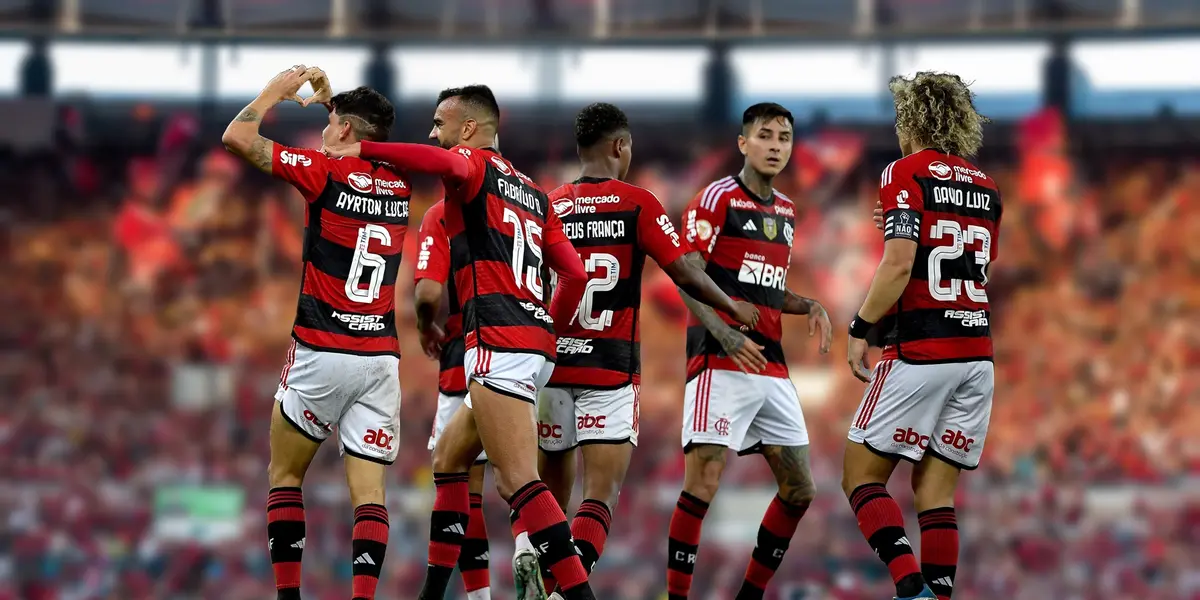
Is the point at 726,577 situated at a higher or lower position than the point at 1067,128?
lower

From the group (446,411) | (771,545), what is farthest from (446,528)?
(771,545)

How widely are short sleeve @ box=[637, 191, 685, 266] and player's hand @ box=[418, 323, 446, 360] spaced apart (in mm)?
1455

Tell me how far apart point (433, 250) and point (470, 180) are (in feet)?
6.47

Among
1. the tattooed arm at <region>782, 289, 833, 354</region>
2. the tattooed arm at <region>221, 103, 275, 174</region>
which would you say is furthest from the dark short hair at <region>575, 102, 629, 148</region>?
the tattooed arm at <region>221, 103, 275, 174</region>

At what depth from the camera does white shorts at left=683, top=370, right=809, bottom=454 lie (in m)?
7.09

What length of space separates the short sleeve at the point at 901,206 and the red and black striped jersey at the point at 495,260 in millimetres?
1763

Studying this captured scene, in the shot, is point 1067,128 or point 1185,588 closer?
point 1185,588

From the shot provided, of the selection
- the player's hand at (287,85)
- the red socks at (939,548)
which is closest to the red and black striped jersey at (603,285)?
the player's hand at (287,85)

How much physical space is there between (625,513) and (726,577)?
2104mm

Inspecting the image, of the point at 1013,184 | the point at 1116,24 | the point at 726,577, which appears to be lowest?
the point at 726,577

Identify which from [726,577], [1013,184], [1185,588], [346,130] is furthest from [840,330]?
→ [346,130]

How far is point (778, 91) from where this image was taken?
77.6 ft

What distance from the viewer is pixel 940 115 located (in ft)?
21.5

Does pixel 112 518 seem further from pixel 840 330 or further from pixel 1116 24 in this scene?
pixel 1116 24
